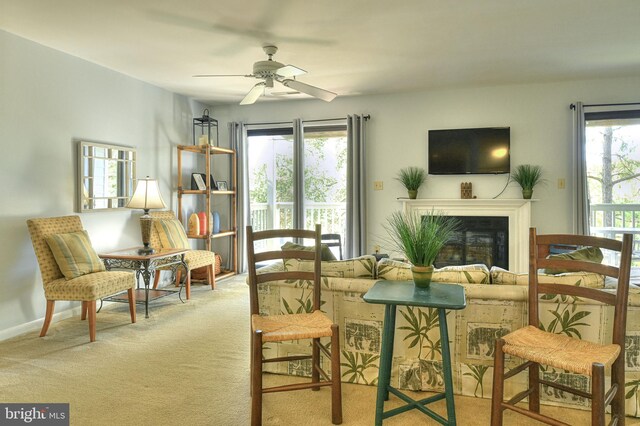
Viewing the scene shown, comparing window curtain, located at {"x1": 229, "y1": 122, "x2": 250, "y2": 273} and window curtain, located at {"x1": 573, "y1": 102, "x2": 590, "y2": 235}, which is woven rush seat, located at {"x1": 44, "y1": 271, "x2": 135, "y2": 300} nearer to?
window curtain, located at {"x1": 229, "y1": 122, "x2": 250, "y2": 273}

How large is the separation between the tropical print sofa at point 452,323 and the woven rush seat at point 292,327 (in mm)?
336

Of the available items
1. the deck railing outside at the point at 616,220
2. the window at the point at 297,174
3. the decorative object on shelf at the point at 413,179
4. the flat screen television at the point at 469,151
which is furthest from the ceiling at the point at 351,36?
the deck railing outside at the point at 616,220

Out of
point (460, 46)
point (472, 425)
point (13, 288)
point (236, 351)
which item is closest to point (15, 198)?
point (13, 288)

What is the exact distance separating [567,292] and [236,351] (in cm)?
220

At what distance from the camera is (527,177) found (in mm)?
5047

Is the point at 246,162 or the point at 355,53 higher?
the point at 355,53

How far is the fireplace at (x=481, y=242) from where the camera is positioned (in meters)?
5.25

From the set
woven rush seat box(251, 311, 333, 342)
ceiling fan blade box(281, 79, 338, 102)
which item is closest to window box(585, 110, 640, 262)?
ceiling fan blade box(281, 79, 338, 102)

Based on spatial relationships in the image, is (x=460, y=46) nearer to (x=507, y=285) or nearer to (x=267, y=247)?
(x=507, y=285)

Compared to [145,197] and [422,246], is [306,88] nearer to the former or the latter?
[145,197]

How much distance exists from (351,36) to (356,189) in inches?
93.5

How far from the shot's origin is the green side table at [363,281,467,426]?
197cm

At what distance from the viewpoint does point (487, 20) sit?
128 inches

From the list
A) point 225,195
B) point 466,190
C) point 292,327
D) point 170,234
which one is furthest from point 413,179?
point 292,327
